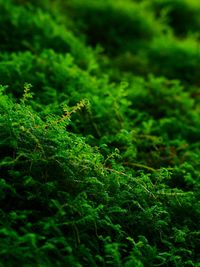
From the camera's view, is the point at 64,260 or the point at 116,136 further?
the point at 116,136

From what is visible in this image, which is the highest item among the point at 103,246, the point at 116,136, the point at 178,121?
the point at 178,121

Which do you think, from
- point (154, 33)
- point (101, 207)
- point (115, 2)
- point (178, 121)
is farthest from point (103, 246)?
point (115, 2)

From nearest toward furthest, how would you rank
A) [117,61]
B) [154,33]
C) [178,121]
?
→ [178,121]
[117,61]
[154,33]

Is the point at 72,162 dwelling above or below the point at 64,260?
above

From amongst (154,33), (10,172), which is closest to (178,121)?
(10,172)

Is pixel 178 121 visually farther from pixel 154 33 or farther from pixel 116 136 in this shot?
pixel 154 33

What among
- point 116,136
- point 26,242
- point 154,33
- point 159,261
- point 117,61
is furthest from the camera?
point 154,33
